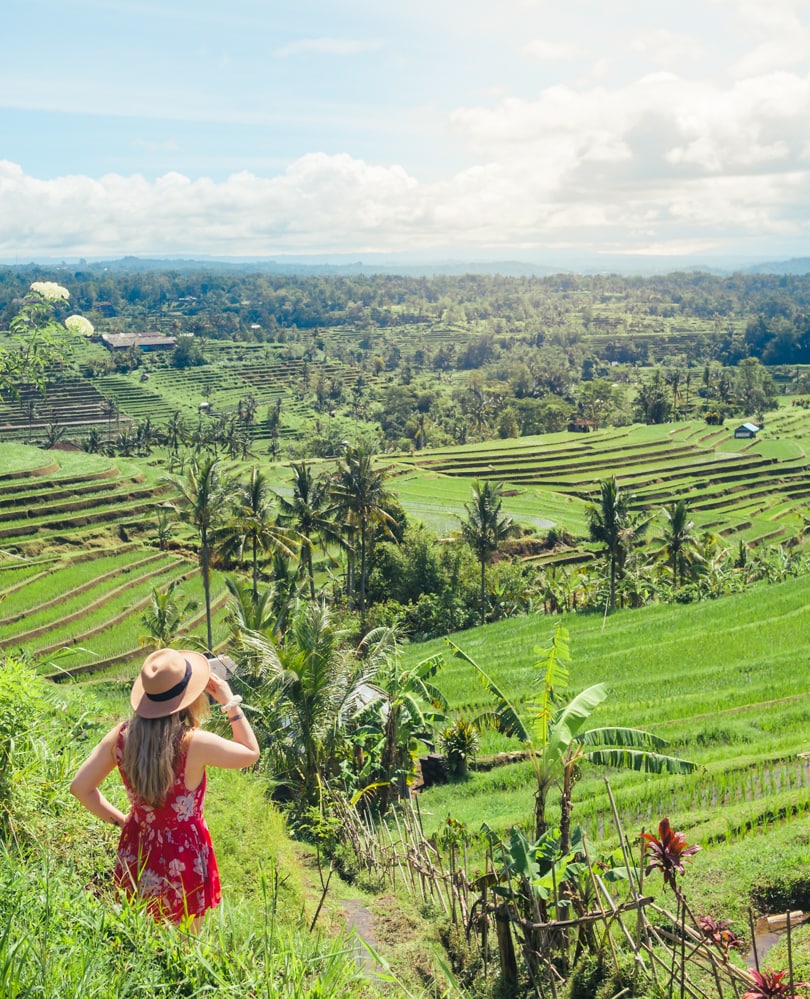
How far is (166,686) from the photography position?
12.3 feet

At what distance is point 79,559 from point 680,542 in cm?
2995

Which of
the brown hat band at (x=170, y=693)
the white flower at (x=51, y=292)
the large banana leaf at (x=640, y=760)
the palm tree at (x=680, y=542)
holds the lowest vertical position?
the palm tree at (x=680, y=542)

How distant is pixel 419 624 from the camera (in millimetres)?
34875

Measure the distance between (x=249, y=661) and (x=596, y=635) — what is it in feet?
45.2

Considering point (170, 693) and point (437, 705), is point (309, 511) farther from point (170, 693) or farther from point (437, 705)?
point (170, 693)

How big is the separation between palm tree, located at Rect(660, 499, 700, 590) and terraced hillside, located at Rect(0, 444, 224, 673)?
2117 cm

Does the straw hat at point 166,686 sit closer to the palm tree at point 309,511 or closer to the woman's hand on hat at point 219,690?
the woman's hand on hat at point 219,690

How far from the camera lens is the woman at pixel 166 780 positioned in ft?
12.2

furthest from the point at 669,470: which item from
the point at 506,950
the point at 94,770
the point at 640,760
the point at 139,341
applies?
the point at 139,341

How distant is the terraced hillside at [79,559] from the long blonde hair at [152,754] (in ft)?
85.6

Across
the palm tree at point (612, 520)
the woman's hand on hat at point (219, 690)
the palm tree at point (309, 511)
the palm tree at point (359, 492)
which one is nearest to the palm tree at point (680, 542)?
the palm tree at point (612, 520)

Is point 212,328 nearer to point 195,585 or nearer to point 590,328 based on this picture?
point 590,328

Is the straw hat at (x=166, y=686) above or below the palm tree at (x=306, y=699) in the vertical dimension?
above

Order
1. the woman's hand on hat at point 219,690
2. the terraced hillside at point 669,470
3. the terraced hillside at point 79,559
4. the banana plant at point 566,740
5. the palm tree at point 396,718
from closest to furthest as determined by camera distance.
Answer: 1. the woman's hand on hat at point 219,690
2. the banana plant at point 566,740
3. the palm tree at point 396,718
4. the terraced hillside at point 79,559
5. the terraced hillside at point 669,470
